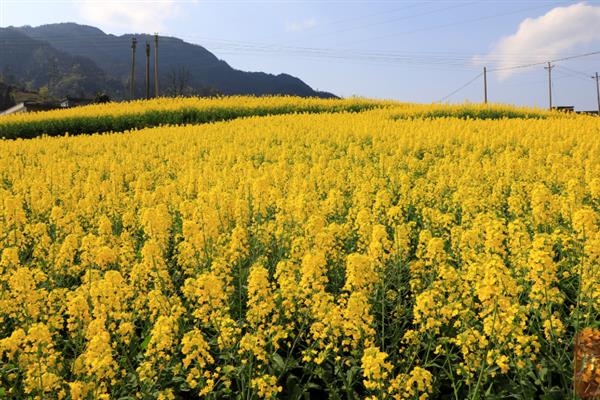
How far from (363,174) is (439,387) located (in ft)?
16.5

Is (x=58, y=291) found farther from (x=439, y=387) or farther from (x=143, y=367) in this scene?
(x=439, y=387)

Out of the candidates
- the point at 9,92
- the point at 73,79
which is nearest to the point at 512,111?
the point at 9,92

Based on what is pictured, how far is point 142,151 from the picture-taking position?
45.4 ft

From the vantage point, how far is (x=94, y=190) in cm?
821

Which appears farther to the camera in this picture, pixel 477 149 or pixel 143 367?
pixel 477 149

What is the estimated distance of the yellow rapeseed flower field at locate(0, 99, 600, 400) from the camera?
3029 mm

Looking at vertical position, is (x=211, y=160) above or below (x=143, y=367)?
above

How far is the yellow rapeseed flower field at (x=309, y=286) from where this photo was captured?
303 cm

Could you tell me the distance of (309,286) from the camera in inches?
154

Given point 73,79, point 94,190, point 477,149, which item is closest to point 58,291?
point 94,190

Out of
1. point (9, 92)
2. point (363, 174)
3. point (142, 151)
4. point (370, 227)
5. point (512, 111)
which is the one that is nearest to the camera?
point (370, 227)

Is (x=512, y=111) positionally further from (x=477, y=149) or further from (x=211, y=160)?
(x=211, y=160)

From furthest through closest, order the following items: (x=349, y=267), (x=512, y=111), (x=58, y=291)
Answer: (x=512, y=111) < (x=58, y=291) < (x=349, y=267)

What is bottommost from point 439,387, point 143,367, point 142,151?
point 439,387
